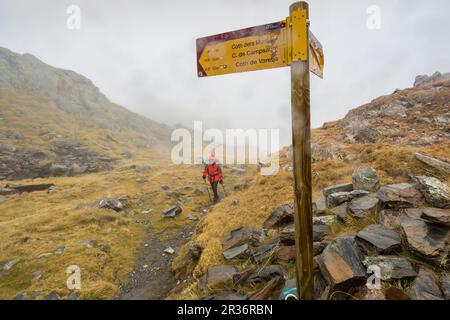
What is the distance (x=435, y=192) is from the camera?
5355 mm

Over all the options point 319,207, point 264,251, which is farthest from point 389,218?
point 264,251

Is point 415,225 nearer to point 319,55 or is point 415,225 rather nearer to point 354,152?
point 319,55

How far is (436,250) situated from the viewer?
13.0ft

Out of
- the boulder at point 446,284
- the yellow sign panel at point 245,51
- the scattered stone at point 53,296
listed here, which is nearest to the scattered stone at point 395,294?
the boulder at point 446,284

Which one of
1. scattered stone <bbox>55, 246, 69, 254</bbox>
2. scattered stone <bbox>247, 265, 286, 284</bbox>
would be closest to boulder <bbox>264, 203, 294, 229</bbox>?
scattered stone <bbox>247, 265, 286, 284</bbox>

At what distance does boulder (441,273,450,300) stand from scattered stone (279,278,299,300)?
215 cm

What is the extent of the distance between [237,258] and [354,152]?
9618 mm

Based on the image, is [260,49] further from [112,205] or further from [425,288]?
[112,205]

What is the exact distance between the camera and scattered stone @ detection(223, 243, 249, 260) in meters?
6.38

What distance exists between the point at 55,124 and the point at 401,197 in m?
81.6

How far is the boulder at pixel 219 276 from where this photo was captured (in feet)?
17.1

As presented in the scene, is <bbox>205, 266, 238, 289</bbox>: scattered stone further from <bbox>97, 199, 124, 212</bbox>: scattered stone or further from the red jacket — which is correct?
<bbox>97, 199, 124, 212</bbox>: scattered stone
